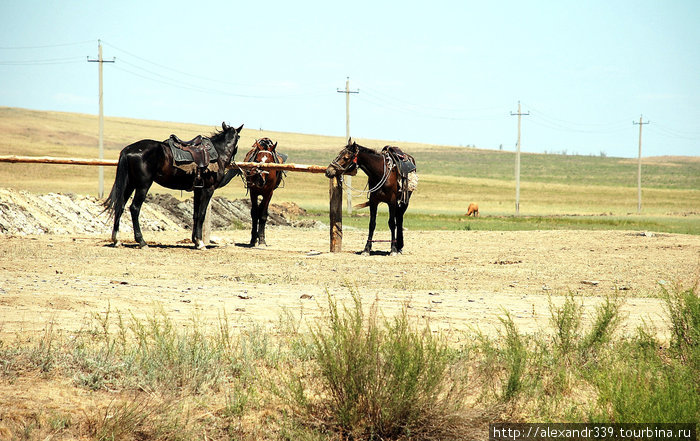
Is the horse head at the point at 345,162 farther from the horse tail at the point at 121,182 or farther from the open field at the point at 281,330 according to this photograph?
the horse tail at the point at 121,182

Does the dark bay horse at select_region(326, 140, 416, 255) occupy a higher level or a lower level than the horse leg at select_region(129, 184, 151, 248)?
higher

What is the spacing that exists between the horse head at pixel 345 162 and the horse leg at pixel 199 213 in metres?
2.96

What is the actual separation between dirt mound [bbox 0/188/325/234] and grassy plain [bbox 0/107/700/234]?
3.16 meters

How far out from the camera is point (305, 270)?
1341 centimetres

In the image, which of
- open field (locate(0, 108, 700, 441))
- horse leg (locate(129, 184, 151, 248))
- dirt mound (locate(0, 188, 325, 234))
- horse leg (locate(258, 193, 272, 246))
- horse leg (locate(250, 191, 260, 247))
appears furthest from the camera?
dirt mound (locate(0, 188, 325, 234))

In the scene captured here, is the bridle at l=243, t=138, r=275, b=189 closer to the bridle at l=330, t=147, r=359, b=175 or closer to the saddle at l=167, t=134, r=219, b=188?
the saddle at l=167, t=134, r=219, b=188

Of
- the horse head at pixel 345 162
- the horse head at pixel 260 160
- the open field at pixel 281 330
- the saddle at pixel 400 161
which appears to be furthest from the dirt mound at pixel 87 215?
the saddle at pixel 400 161

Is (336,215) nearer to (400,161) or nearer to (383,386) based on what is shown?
(400,161)

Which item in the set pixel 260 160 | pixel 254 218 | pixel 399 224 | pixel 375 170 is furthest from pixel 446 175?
pixel 375 170

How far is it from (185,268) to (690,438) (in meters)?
9.33

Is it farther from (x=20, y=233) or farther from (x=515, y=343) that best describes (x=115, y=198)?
(x=515, y=343)

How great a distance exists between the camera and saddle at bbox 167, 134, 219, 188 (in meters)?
16.0

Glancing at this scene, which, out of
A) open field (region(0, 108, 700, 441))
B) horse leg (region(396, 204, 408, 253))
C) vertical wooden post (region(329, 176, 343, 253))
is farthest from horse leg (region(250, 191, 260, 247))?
horse leg (region(396, 204, 408, 253))

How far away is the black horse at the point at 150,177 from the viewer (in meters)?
15.8
